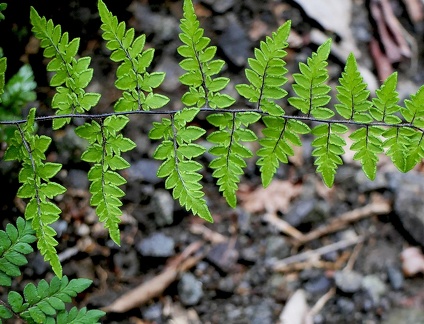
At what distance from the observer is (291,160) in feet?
11.5

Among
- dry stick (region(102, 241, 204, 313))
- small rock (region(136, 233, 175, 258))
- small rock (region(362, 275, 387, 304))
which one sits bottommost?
small rock (region(362, 275, 387, 304))

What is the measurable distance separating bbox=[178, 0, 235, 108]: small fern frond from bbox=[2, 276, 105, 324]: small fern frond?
35.0 inches

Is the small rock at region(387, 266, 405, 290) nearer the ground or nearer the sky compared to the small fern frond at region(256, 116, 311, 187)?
nearer the ground

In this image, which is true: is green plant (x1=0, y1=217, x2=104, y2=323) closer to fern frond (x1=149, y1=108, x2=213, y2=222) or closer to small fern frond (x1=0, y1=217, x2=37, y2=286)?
small fern frond (x1=0, y1=217, x2=37, y2=286)

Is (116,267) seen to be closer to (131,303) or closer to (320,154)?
Result: (131,303)

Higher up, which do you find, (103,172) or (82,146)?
(103,172)

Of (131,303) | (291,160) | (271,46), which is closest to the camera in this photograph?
(271,46)

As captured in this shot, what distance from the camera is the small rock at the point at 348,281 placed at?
3.24 m

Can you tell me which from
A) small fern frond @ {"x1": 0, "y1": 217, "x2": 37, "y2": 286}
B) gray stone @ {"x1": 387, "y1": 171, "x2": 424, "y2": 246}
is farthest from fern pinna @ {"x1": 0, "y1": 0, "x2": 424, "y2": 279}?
gray stone @ {"x1": 387, "y1": 171, "x2": 424, "y2": 246}

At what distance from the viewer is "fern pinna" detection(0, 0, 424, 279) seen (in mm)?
1872

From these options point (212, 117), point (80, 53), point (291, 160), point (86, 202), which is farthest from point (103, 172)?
point (291, 160)

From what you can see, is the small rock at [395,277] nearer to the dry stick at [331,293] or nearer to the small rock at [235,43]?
the dry stick at [331,293]

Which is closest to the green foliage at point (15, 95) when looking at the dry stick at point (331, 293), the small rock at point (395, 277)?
the dry stick at point (331, 293)

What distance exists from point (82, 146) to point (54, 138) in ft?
0.59
